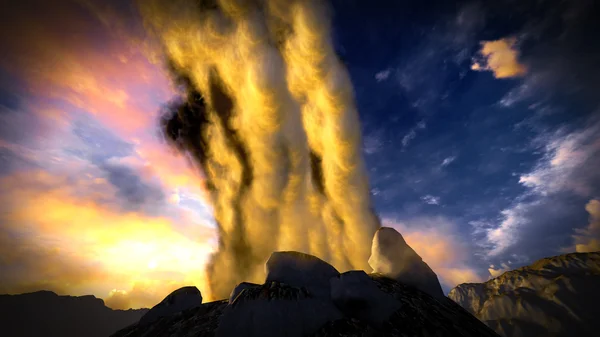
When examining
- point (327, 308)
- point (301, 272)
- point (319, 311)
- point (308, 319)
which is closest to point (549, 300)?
point (301, 272)

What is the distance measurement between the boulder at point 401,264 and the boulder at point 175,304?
20.9 metres

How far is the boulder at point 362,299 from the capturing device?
2029 centimetres

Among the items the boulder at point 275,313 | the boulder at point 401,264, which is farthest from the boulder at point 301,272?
the boulder at point 401,264

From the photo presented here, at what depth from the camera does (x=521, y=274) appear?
136375mm

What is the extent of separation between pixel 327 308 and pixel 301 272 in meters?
4.30

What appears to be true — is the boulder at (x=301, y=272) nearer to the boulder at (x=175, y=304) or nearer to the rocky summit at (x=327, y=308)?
the rocky summit at (x=327, y=308)

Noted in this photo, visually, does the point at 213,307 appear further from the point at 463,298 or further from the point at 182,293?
the point at 463,298

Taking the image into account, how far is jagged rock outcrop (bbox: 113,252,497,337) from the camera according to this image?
18688 mm

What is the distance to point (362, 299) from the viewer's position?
2088 centimetres

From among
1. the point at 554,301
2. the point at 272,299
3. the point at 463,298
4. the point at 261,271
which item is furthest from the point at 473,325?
the point at 463,298

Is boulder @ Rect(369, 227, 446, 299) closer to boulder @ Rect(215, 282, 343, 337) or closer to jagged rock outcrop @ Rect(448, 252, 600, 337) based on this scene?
boulder @ Rect(215, 282, 343, 337)

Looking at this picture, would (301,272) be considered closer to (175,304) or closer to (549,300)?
(175,304)

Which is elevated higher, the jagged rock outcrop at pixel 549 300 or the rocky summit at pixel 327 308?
the jagged rock outcrop at pixel 549 300

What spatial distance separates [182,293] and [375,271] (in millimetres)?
22314
